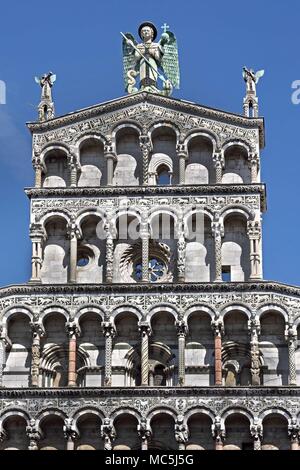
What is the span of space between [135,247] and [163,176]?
237cm

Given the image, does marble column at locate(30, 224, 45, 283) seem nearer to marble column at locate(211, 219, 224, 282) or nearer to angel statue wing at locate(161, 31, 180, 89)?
marble column at locate(211, 219, 224, 282)

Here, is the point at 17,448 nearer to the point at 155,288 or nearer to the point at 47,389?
the point at 47,389

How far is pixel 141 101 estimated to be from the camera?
5269cm

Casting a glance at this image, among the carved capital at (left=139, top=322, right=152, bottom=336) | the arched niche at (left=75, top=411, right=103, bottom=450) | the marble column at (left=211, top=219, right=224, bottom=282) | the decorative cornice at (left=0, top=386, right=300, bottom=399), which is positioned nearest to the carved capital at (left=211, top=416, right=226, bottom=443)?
the decorative cornice at (left=0, top=386, right=300, bottom=399)

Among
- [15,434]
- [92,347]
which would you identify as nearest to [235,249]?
[92,347]

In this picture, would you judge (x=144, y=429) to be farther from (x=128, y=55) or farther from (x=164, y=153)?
(x=128, y=55)

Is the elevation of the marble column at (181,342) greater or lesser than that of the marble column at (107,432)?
greater

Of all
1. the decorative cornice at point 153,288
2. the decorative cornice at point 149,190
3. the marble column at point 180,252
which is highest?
the decorative cornice at point 149,190

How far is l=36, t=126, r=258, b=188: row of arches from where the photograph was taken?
170 feet

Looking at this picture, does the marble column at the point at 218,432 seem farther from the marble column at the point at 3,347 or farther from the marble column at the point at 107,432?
the marble column at the point at 3,347

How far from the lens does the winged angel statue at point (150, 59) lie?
54.0 metres

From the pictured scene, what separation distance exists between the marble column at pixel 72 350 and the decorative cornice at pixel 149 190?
3757mm

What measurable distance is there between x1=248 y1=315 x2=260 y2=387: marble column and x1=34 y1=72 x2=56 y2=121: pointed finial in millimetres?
8093

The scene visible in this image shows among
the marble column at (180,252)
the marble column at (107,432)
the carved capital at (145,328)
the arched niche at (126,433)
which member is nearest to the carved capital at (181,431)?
the arched niche at (126,433)
